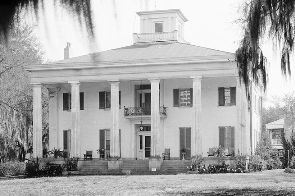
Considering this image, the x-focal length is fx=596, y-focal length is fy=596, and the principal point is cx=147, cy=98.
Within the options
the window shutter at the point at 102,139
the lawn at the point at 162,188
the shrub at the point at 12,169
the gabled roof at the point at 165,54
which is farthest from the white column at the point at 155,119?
the lawn at the point at 162,188

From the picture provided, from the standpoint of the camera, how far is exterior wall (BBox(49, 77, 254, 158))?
3469 cm

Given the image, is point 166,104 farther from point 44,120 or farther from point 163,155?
point 44,120

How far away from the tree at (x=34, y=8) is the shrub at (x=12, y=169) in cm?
2975

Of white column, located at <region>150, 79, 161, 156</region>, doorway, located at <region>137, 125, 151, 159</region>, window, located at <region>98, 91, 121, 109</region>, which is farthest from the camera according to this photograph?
window, located at <region>98, 91, 121, 109</region>

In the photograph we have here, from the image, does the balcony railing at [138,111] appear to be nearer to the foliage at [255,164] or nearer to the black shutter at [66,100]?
the black shutter at [66,100]

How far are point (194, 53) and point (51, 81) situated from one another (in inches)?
338

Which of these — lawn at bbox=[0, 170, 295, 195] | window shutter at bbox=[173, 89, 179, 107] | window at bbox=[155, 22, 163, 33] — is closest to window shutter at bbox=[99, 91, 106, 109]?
window shutter at bbox=[173, 89, 179, 107]

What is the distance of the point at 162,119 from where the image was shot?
35688 mm

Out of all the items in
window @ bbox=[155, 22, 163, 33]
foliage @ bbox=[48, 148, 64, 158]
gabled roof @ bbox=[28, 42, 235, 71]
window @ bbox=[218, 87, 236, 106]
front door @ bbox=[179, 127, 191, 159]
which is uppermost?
window @ bbox=[155, 22, 163, 33]

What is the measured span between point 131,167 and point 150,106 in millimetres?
5015

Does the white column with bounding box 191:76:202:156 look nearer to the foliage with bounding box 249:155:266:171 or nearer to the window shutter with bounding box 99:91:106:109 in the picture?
the foliage with bounding box 249:155:266:171

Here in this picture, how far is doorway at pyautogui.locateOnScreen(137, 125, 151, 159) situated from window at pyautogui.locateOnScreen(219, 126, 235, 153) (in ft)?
14.6

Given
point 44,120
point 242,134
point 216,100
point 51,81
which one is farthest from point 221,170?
point 44,120

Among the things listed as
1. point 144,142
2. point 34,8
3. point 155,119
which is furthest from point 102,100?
point 34,8
